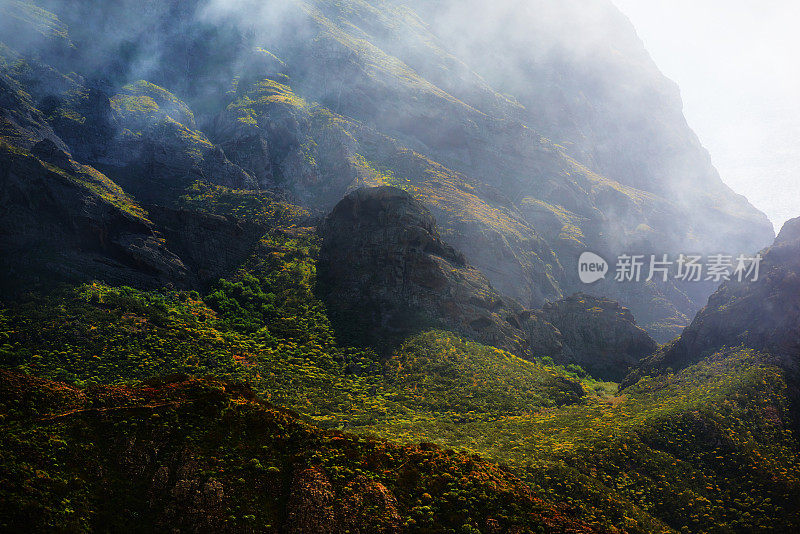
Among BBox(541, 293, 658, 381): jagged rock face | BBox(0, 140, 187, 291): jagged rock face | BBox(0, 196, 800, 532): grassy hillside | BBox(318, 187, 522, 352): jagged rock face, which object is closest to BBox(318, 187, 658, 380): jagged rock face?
BBox(318, 187, 522, 352): jagged rock face

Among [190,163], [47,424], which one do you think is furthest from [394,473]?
[190,163]

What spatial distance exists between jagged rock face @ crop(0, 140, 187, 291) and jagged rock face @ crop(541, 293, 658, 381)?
68.2 meters

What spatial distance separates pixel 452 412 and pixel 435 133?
372 feet

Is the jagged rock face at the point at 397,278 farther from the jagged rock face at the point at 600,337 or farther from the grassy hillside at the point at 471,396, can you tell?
the jagged rock face at the point at 600,337

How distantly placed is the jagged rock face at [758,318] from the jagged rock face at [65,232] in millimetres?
71817

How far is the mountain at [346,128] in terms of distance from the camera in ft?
294

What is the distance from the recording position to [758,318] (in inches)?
2298

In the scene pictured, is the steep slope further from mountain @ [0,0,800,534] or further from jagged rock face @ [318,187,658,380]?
jagged rock face @ [318,187,658,380]

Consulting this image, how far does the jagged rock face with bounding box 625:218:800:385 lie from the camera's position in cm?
5291

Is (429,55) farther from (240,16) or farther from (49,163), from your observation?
(49,163)

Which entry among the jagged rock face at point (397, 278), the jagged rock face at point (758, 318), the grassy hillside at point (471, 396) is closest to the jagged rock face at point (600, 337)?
the jagged rock face at point (758, 318)

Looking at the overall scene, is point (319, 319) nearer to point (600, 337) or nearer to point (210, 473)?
point (210, 473)

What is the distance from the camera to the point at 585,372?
277 feet

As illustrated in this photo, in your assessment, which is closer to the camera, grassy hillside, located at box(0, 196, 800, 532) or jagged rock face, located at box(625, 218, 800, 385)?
grassy hillside, located at box(0, 196, 800, 532)
